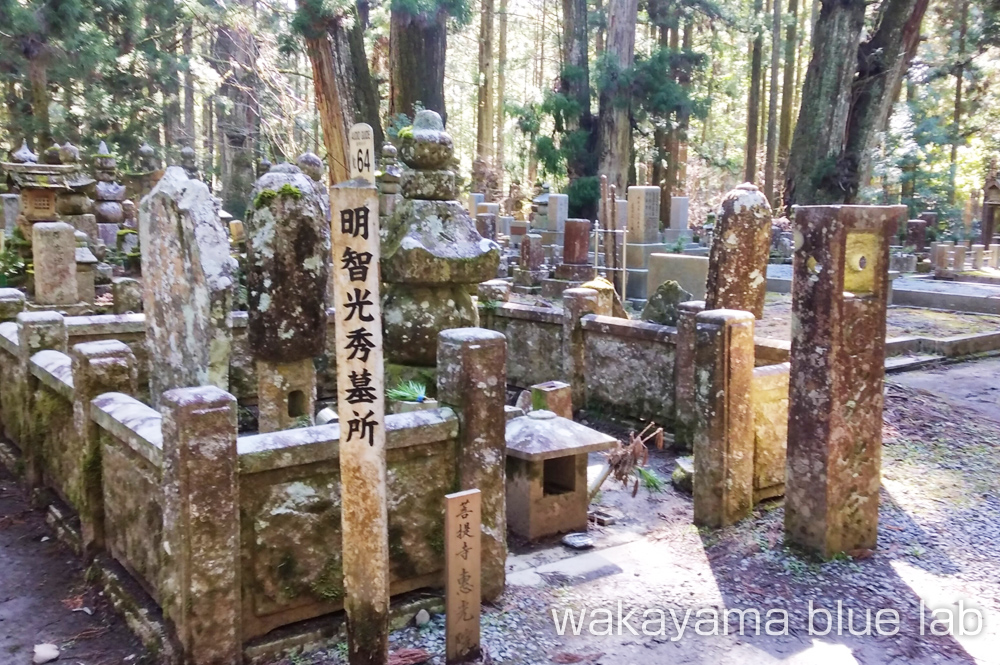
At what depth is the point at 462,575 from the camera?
369 centimetres

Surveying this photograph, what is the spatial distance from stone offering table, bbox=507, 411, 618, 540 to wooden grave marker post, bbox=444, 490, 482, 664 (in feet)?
5.42

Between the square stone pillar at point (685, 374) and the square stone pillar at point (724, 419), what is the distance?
1814mm

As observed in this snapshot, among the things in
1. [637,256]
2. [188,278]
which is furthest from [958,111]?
[188,278]

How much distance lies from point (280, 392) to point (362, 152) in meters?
3.40

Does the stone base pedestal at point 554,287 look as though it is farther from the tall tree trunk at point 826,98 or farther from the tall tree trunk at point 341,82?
the tall tree trunk at point 826,98

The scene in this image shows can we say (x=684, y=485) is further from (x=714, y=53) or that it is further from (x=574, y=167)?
(x=714, y=53)

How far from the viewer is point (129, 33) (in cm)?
1858

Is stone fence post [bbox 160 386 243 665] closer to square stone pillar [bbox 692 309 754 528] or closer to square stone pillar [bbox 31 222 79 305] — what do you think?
square stone pillar [bbox 692 309 754 528]

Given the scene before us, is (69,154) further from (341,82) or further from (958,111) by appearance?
(958,111)

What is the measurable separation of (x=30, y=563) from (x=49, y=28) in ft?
47.8

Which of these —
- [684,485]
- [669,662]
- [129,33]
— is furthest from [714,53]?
[669,662]

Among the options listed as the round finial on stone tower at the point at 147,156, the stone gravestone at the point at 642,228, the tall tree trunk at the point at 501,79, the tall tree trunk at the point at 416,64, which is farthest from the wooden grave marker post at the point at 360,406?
the tall tree trunk at the point at 501,79

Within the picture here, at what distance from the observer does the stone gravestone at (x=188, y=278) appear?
5.07m

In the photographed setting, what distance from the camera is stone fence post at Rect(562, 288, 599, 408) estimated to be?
8.60 meters
